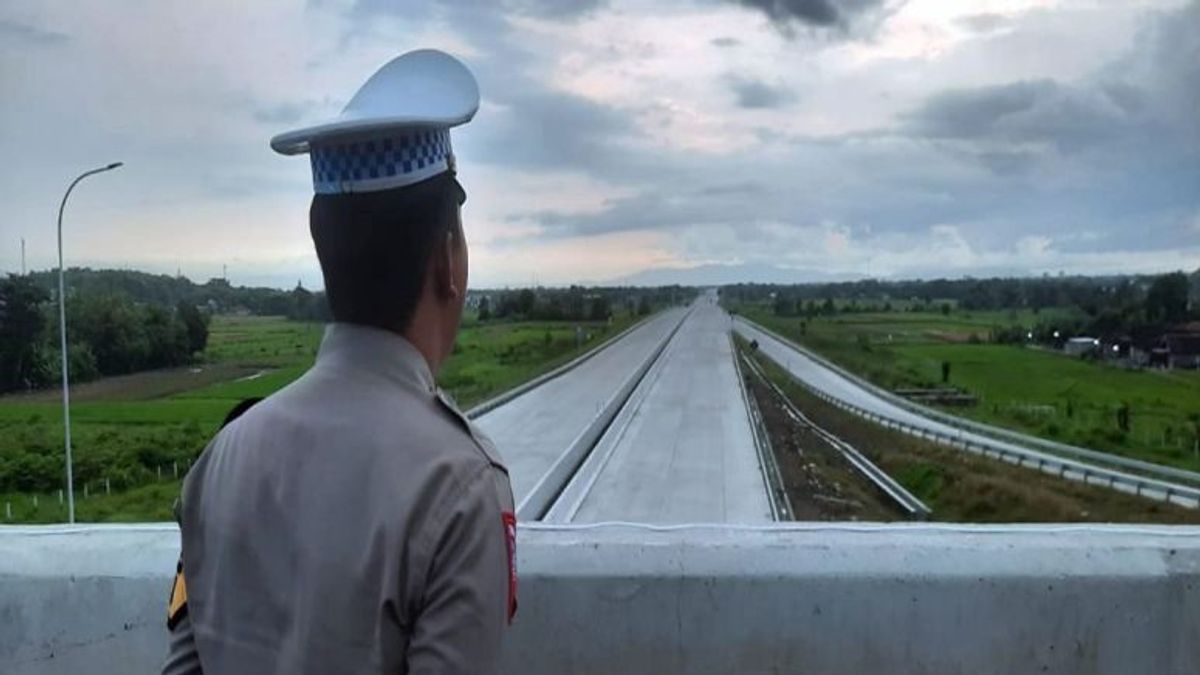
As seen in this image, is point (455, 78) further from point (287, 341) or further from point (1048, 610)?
point (1048, 610)

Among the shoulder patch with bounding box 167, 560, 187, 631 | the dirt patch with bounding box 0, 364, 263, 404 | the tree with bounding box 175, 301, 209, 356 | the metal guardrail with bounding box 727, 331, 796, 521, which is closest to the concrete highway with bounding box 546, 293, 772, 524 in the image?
the metal guardrail with bounding box 727, 331, 796, 521

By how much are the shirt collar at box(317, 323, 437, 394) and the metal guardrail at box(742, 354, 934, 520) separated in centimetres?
151

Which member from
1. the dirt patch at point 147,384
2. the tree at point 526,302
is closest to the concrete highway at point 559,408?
the tree at point 526,302

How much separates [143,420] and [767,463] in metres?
1.33

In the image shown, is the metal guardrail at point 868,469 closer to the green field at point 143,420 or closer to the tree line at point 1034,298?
the tree line at point 1034,298

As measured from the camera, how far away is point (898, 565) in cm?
193

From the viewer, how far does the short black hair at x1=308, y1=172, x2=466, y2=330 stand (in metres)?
0.98

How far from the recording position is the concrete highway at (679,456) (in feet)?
7.36

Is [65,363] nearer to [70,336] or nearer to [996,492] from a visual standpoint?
[70,336]

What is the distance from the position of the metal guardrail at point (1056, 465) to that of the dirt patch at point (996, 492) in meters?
0.02

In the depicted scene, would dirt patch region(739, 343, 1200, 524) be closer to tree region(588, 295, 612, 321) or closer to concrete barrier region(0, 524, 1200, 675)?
concrete barrier region(0, 524, 1200, 675)

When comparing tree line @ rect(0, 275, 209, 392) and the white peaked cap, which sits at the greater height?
the white peaked cap

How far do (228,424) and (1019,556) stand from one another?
4.68ft

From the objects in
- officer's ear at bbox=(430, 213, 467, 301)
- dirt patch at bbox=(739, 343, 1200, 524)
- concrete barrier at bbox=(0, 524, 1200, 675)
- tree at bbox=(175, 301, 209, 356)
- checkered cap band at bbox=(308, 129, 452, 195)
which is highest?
checkered cap band at bbox=(308, 129, 452, 195)
